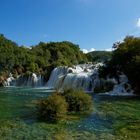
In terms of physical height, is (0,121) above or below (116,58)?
below

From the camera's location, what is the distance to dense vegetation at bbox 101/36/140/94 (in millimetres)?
45125

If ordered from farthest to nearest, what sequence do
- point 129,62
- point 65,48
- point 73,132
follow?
point 65,48 → point 129,62 → point 73,132

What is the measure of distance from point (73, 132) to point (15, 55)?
8103cm

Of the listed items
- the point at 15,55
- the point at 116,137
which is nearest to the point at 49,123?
the point at 116,137

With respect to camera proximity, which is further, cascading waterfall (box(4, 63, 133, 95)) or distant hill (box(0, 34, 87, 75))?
distant hill (box(0, 34, 87, 75))

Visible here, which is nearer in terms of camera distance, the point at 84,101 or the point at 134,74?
the point at 84,101

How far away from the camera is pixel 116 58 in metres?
51.6

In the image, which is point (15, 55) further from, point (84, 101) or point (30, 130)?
point (30, 130)

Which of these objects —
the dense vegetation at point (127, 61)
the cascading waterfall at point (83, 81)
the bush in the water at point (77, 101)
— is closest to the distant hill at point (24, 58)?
the cascading waterfall at point (83, 81)

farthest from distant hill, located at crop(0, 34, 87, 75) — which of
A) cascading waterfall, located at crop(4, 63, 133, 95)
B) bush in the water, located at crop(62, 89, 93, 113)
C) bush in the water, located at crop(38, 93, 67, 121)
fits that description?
bush in the water, located at crop(38, 93, 67, 121)

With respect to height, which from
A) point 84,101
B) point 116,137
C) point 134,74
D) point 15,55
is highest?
point 15,55

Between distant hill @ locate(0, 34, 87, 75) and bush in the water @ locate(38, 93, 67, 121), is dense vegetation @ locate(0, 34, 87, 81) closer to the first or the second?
distant hill @ locate(0, 34, 87, 75)

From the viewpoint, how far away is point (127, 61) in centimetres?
4997

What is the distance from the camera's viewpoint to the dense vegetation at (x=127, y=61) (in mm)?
45125
